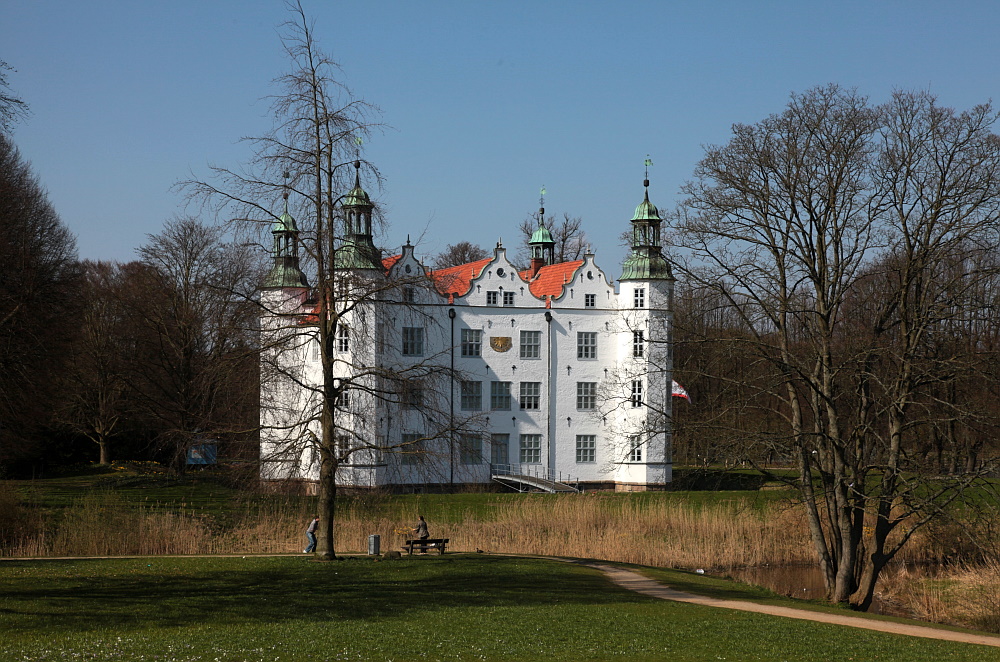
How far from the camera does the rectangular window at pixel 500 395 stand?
1978 inches

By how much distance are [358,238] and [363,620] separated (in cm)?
852

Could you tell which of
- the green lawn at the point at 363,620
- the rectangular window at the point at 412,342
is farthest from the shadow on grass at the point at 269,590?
the rectangular window at the point at 412,342

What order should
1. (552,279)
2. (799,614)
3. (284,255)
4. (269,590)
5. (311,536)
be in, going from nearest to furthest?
(269,590) → (799,614) → (284,255) → (311,536) → (552,279)

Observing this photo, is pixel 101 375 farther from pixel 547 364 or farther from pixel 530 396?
pixel 547 364

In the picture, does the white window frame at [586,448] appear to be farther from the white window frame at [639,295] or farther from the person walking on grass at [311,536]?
the person walking on grass at [311,536]

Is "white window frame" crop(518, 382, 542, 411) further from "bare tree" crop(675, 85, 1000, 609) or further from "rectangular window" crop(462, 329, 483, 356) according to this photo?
"bare tree" crop(675, 85, 1000, 609)

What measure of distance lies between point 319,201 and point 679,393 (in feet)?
90.5

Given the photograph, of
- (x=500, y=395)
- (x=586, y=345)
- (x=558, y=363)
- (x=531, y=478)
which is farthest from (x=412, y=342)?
(x=586, y=345)

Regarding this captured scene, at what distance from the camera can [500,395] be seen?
50.4 m

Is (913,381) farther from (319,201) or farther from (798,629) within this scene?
(319,201)

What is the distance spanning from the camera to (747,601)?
67.0ft

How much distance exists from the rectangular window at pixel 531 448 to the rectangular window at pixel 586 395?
2697mm

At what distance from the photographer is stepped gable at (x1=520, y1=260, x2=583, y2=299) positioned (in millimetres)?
52059

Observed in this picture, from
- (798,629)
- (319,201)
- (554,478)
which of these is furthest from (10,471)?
(798,629)
